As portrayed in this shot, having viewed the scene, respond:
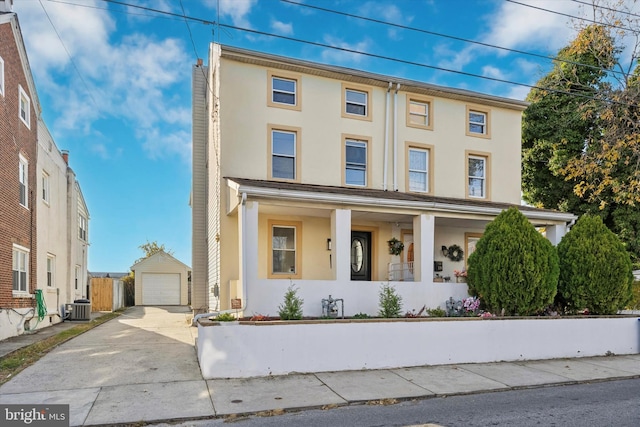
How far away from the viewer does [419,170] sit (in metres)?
14.5

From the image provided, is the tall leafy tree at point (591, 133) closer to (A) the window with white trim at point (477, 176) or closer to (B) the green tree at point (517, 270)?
(A) the window with white trim at point (477, 176)

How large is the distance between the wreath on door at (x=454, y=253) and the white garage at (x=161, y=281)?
1712cm

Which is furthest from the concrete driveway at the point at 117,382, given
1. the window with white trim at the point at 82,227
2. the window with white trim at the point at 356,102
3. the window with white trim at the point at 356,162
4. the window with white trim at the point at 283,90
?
the window with white trim at the point at 82,227

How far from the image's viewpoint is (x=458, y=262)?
48.3 ft

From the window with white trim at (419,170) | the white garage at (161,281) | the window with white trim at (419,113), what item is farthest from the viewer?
the white garage at (161,281)

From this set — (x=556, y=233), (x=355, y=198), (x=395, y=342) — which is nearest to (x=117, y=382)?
(x=395, y=342)

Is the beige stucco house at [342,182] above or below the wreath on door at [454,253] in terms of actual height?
above

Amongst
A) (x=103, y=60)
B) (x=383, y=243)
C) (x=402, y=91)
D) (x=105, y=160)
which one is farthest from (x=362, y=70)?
(x=105, y=160)

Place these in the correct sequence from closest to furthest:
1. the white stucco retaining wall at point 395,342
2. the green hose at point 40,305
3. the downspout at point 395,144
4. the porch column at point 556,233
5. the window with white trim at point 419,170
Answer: the white stucco retaining wall at point 395,342, the porch column at point 556,233, the green hose at point 40,305, the downspout at point 395,144, the window with white trim at point 419,170

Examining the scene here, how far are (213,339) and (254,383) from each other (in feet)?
3.29

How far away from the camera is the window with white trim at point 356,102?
45.4 ft

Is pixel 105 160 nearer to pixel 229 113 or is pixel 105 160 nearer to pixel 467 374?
pixel 229 113

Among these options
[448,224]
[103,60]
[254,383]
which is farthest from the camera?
[448,224]

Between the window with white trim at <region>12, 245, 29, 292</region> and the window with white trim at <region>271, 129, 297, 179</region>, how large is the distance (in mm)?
7389
